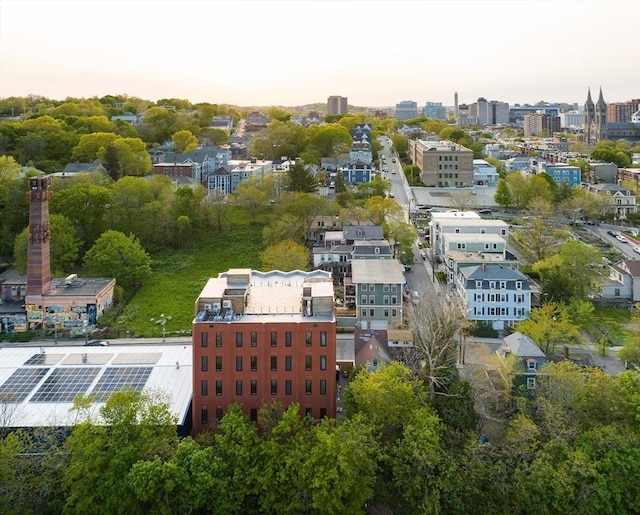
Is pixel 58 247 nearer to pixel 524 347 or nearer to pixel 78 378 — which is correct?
pixel 78 378

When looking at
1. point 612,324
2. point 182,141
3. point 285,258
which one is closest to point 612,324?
point 612,324

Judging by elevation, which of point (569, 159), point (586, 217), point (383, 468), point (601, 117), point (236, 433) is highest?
point (601, 117)

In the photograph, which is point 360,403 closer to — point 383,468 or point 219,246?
point 383,468

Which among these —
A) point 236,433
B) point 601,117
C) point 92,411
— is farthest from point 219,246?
point 601,117

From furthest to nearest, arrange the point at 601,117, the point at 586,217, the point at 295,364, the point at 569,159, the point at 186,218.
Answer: the point at 601,117
the point at 569,159
the point at 586,217
the point at 186,218
the point at 295,364

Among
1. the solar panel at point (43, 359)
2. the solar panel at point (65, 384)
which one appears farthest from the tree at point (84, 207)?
the solar panel at point (65, 384)
